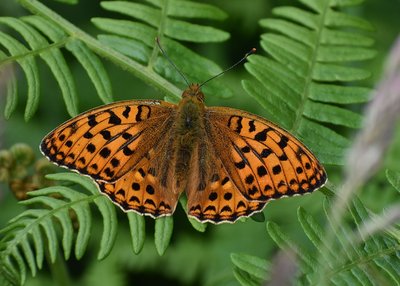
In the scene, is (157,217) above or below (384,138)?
below

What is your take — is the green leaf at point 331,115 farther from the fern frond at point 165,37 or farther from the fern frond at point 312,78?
the fern frond at point 165,37

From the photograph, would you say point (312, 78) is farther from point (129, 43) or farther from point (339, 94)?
point (129, 43)

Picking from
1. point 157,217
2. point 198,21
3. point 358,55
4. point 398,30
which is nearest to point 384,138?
point 157,217

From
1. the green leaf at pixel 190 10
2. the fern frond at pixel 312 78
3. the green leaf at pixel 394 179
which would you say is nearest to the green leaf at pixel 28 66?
the green leaf at pixel 190 10

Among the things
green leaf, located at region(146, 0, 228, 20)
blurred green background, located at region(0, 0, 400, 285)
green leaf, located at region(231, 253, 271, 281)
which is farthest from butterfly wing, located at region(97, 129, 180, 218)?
blurred green background, located at region(0, 0, 400, 285)

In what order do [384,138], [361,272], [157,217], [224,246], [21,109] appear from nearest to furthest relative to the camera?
[384,138] < [361,272] < [157,217] < [224,246] < [21,109]

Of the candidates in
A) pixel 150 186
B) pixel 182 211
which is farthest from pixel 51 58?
pixel 182 211

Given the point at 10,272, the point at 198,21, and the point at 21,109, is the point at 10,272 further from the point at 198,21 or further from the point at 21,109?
the point at 198,21

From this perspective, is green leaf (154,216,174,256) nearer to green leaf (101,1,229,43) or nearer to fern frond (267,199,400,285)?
fern frond (267,199,400,285)
